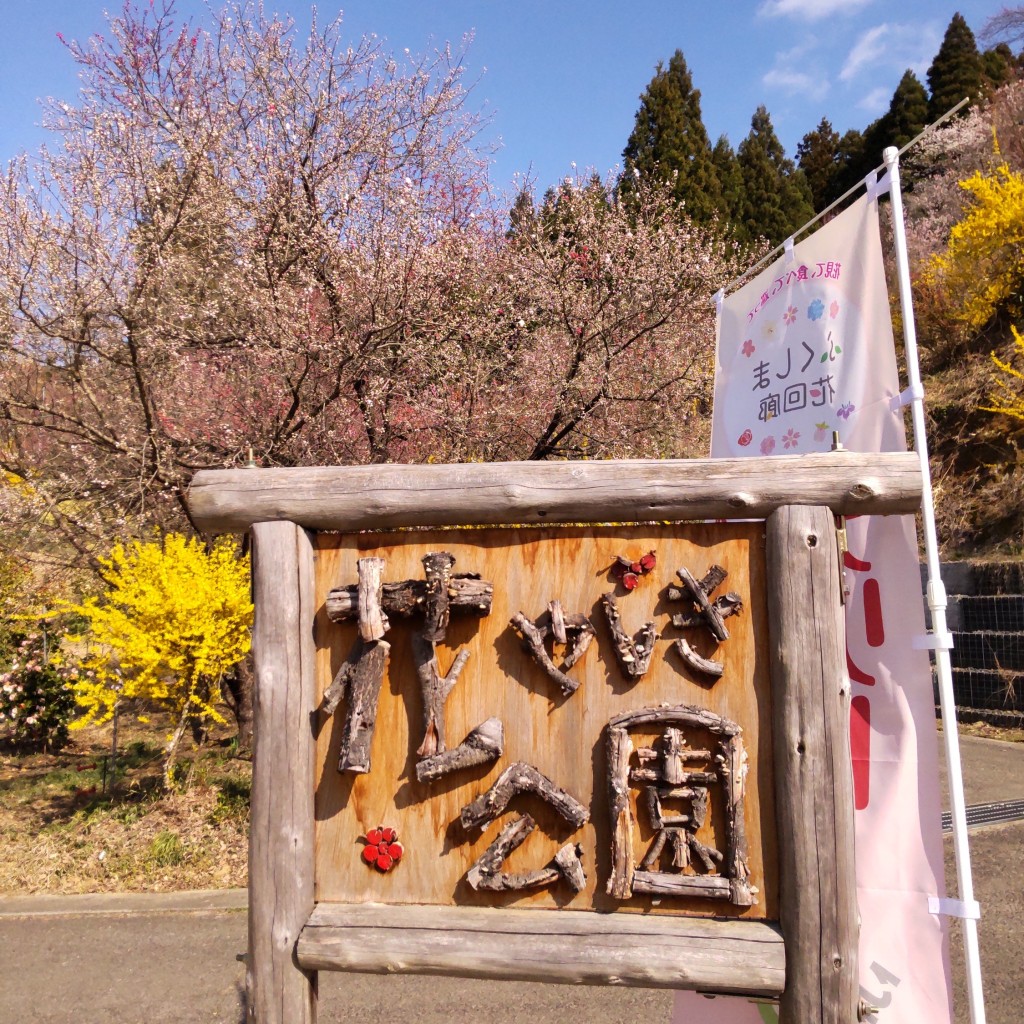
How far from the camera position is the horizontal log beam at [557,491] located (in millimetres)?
1823

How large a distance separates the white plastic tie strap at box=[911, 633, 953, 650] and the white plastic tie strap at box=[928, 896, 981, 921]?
1.93 ft

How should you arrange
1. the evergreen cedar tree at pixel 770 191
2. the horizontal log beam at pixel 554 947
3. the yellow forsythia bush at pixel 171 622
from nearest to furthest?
the horizontal log beam at pixel 554 947 → the yellow forsythia bush at pixel 171 622 → the evergreen cedar tree at pixel 770 191

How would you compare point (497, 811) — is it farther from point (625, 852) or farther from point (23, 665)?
point (23, 665)

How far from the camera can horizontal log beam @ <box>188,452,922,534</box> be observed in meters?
1.82

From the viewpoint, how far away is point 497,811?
71.5 inches

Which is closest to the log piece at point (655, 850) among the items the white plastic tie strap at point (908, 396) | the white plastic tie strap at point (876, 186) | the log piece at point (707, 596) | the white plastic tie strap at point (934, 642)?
the log piece at point (707, 596)

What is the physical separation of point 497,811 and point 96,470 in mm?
6433

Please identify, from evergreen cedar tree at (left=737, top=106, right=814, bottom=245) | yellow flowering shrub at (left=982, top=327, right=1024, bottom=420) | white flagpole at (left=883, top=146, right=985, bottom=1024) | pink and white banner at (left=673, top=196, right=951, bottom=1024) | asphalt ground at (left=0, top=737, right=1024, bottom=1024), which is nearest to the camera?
white flagpole at (left=883, top=146, right=985, bottom=1024)

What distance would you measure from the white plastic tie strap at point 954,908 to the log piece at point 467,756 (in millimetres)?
1145

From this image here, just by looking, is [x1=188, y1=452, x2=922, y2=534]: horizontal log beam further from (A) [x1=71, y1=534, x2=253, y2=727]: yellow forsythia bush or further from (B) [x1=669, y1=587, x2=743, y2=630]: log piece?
(A) [x1=71, y1=534, x2=253, y2=727]: yellow forsythia bush

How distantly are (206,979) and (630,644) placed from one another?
3.83 m

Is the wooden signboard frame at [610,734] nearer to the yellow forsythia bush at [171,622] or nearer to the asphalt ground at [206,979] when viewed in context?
the asphalt ground at [206,979]

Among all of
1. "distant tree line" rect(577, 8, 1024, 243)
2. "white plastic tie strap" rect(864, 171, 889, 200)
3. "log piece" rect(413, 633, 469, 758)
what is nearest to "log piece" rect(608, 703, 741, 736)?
"log piece" rect(413, 633, 469, 758)

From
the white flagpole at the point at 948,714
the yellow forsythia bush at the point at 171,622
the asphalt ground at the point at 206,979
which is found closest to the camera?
the white flagpole at the point at 948,714
